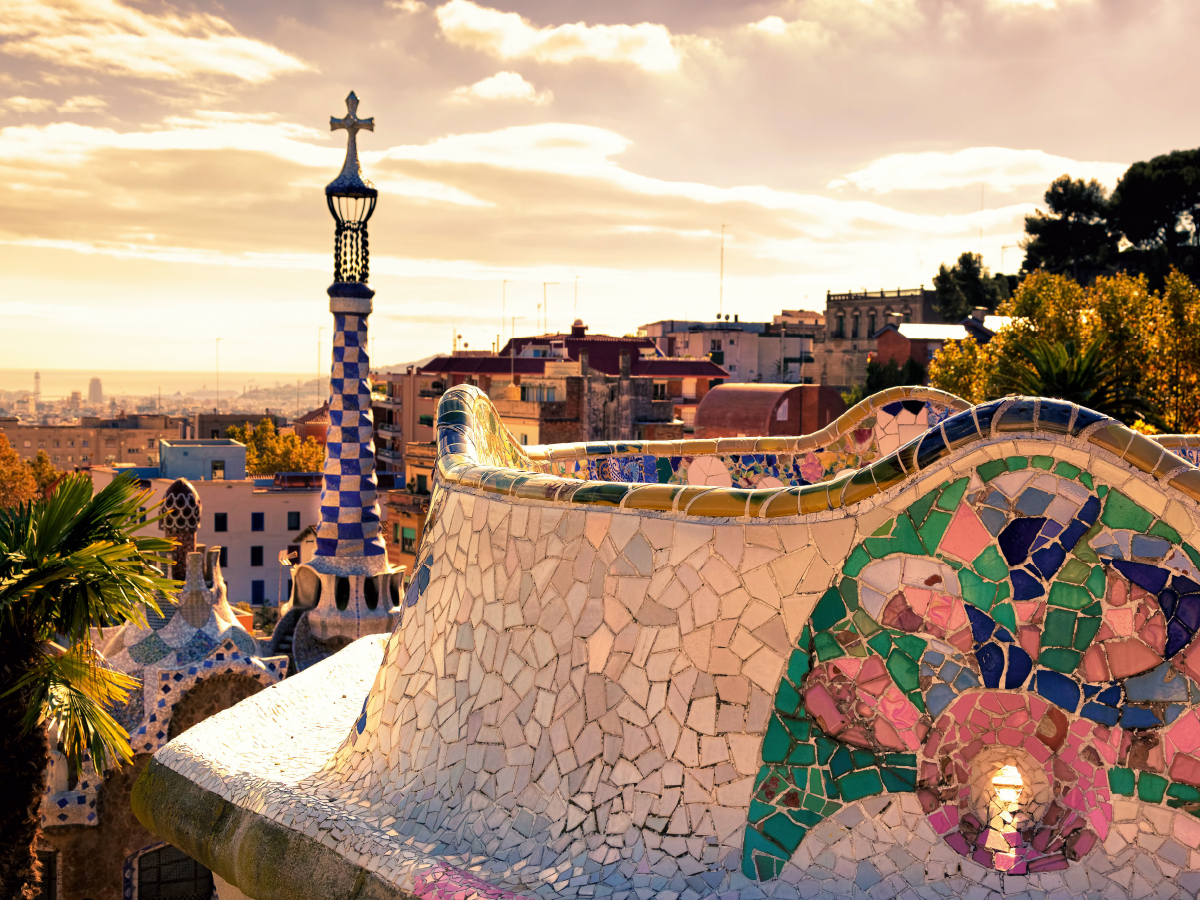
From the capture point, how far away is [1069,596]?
439 centimetres

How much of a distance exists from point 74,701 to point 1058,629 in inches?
267

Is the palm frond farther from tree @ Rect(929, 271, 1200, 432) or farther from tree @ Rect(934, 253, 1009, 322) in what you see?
tree @ Rect(934, 253, 1009, 322)

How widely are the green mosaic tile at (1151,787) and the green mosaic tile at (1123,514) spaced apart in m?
0.88

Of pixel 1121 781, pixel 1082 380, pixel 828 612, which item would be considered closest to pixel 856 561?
pixel 828 612

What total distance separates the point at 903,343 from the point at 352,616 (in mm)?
42848

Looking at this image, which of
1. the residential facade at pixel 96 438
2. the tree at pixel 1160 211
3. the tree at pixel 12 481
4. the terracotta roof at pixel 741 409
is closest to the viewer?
the terracotta roof at pixel 741 409

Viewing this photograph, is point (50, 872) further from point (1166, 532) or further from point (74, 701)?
point (1166, 532)

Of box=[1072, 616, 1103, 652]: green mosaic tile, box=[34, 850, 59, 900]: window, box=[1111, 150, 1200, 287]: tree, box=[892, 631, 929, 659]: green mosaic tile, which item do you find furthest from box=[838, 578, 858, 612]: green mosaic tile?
box=[1111, 150, 1200, 287]: tree

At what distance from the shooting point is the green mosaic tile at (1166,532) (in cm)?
427

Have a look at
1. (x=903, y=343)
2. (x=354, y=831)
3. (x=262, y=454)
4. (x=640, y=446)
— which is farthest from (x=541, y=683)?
(x=262, y=454)

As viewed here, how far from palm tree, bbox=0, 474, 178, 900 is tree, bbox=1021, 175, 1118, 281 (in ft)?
157

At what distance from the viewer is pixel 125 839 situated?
10.8 meters

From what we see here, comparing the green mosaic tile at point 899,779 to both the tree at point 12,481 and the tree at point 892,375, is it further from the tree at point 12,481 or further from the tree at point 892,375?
the tree at point 12,481

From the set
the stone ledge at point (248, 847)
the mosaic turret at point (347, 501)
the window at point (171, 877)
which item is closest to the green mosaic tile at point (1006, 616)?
the stone ledge at point (248, 847)
